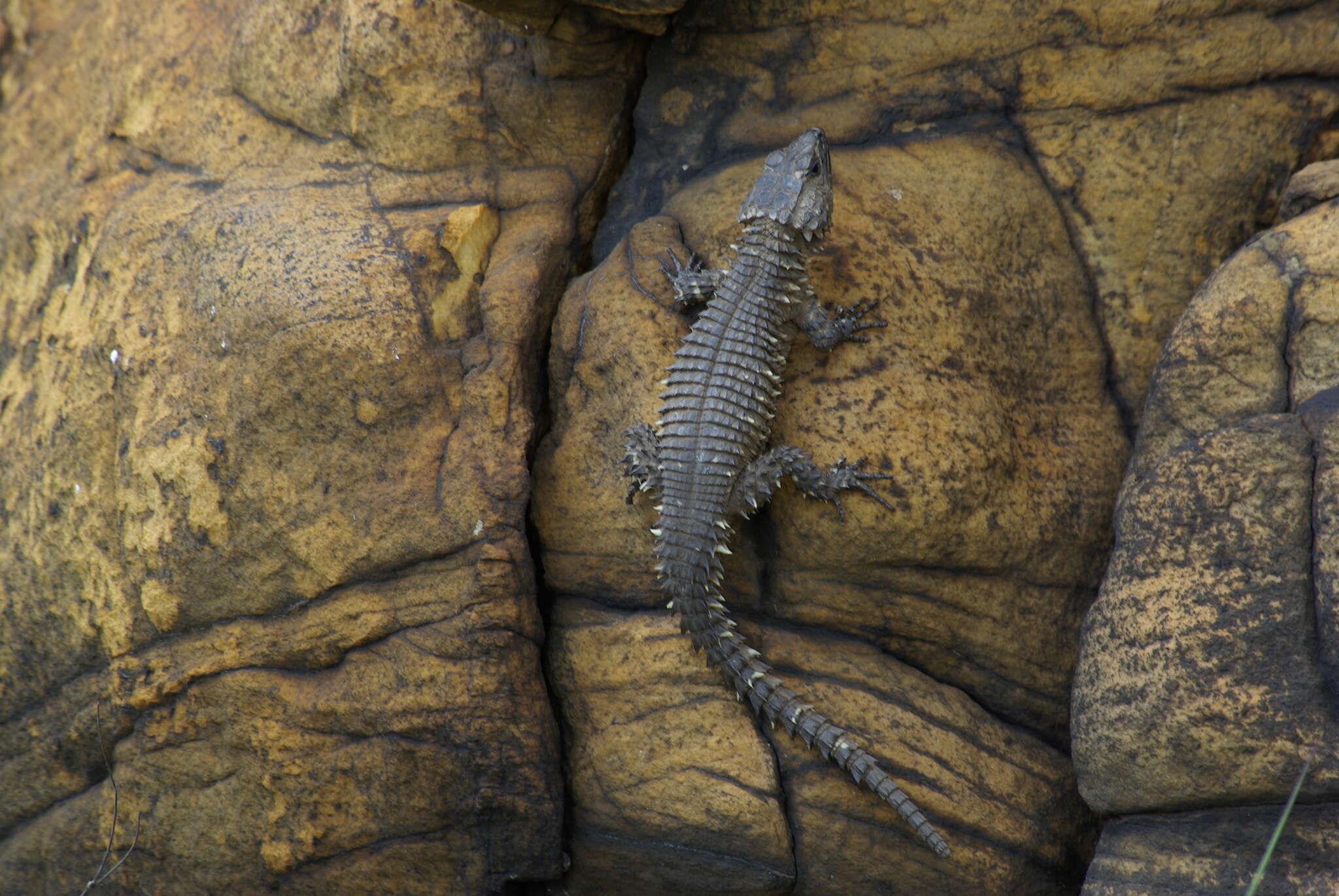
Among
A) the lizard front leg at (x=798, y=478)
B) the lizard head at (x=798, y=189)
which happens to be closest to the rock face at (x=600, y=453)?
the lizard front leg at (x=798, y=478)

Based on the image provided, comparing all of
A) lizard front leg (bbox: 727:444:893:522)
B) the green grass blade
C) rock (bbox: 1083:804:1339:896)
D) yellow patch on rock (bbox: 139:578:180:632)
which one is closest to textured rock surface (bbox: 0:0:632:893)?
yellow patch on rock (bbox: 139:578:180:632)

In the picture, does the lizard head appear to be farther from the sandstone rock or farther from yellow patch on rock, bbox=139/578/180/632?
yellow patch on rock, bbox=139/578/180/632

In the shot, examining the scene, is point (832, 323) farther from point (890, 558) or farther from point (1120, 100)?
point (1120, 100)

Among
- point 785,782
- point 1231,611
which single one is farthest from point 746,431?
point 1231,611

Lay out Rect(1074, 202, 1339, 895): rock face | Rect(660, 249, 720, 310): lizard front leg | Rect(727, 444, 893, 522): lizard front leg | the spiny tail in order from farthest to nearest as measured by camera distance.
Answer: Rect(660, 249, 720, 310): lizard front leg
Rect(727, 444, 893, 522): lizard front leg
the spiny tail
Rect(1074, 202, 1339, 895): rock face

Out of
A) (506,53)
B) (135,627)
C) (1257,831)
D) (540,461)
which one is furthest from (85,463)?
(1257,831)

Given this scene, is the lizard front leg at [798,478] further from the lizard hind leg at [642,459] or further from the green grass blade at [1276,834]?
the green grass blade at [1276,834]
